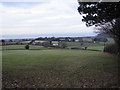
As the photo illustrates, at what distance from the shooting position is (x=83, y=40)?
11273 mm

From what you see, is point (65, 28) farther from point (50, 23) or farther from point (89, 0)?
point (89, 0)

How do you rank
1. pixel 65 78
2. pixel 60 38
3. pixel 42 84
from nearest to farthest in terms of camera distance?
pixel 42 84, pixel 65 78, pixel 60 38

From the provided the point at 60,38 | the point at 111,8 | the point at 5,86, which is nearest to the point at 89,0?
the point at 111,8

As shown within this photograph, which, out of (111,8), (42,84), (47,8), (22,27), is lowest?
(42,84)

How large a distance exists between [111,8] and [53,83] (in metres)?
3.22

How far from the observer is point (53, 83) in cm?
356

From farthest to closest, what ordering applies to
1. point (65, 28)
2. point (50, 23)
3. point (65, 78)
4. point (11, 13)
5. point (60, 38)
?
1. point (60, 38)
2. point (65, 28)
3. point (50, 23)
4. point (11, 13)
5. point (65, 78)

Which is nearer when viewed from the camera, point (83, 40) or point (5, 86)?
point (5, 86)

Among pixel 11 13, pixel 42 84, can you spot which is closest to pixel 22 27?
pixel 11 13

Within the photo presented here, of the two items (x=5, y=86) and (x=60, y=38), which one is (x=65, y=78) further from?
(x=60, y=38)

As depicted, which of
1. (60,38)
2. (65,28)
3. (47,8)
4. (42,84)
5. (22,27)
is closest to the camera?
(42,84)

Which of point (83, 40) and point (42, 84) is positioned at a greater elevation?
point (83, 40)

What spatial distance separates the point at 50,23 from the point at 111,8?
4249mm

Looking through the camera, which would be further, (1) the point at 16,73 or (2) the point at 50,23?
(2) the point at 50,23
